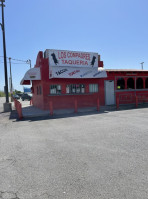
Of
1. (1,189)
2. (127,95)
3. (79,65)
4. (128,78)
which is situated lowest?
(1,189)

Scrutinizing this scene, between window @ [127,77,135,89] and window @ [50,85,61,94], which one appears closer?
window @ [50,85,61,94]

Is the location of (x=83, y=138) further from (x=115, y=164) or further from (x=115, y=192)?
(x=115, y=192)

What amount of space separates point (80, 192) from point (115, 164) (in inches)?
51.2

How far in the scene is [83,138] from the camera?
582cm

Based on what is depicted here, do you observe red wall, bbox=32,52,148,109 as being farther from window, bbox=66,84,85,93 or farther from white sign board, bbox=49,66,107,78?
white sign board, bbox=49,66,107,78

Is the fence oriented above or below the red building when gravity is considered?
below

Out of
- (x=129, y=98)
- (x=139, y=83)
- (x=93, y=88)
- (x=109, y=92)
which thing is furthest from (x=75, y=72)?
(x=139, y=83)

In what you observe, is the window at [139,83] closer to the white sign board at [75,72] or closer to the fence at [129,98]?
the fence at [129,98]

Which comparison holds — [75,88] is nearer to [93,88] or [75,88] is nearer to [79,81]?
[79,81]

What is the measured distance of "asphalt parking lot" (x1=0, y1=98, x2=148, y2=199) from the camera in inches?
107

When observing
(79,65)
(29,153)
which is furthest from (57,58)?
(29,153)

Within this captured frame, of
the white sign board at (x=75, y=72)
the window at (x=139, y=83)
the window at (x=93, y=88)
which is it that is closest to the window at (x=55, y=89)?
the white sign board at (x=75, y=72)

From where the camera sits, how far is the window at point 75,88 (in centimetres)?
1471

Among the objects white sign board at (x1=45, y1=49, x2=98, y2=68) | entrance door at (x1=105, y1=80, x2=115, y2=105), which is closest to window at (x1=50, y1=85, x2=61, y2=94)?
white sign board at (x1=45, y1=49, x2=98, y2=68)
